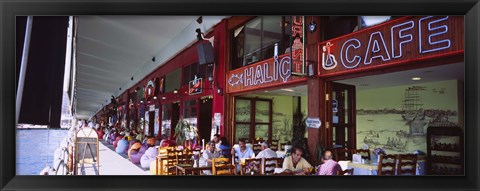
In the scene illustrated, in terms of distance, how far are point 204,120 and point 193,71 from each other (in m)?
1.69

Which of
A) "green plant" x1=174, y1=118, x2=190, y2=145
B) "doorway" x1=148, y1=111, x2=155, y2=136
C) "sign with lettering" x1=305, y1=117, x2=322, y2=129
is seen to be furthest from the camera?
"doorway" x1=148, y1=111, x2=155, y2=136

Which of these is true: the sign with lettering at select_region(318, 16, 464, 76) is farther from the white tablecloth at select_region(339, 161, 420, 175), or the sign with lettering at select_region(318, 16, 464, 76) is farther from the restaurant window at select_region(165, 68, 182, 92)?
the restaurant window at select_region(165, 68, 182, 92)

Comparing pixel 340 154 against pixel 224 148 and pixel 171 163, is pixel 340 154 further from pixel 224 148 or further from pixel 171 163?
pixel 171 163

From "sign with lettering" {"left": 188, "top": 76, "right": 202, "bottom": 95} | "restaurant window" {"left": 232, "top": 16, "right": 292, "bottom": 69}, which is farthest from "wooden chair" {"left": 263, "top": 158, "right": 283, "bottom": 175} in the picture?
"sign with lettering" {"left": 188, "top": 76, "right": 202, "bottom": 95}

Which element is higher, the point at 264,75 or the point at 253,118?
the point at 264,75

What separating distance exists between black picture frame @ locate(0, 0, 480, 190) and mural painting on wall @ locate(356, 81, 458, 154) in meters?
3.67

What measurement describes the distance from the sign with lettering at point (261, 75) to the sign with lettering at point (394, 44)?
3.34ft

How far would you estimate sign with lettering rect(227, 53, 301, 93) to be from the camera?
25.8 feet

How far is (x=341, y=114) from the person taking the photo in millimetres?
7379
